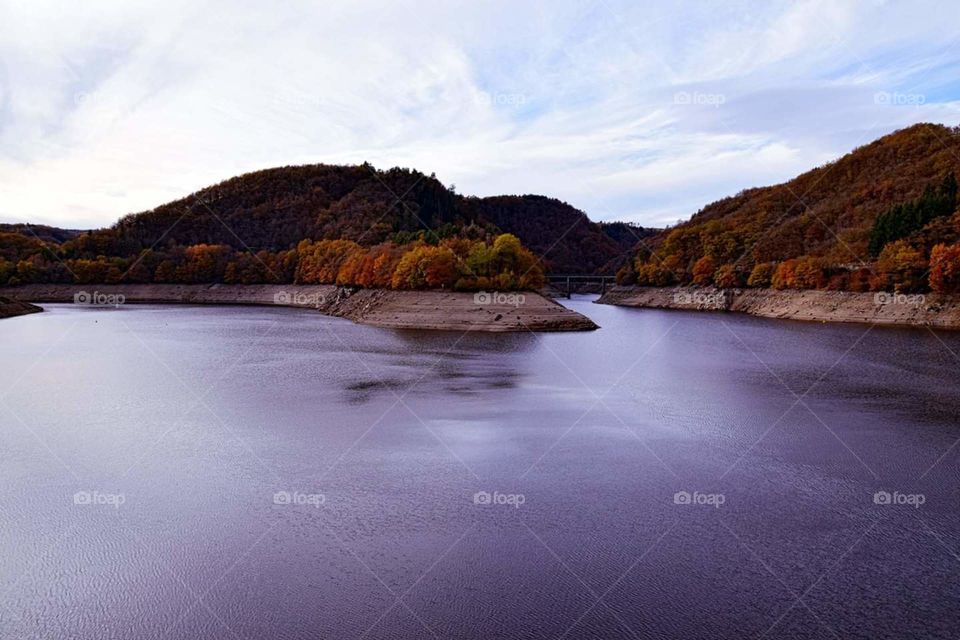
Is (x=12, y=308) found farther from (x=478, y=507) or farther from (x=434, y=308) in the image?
(x=478, y=507)

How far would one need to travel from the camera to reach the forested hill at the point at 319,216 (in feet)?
425

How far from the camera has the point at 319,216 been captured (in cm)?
14350

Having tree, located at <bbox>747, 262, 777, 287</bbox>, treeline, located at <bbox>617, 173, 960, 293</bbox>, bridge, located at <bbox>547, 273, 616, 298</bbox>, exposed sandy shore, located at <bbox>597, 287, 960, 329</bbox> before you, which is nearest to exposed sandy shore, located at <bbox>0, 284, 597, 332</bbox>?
exposed sandy shore, located at <bbox>597, 287, 960, 329</bbox>

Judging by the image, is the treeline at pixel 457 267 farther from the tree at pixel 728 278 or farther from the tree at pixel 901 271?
the tree at pixel 728 278

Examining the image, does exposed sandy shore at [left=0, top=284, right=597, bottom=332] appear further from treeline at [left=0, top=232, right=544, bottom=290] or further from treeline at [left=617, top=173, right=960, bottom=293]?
treeline at [left=617, top=173, right=960, bottom=293]

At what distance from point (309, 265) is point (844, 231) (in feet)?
248

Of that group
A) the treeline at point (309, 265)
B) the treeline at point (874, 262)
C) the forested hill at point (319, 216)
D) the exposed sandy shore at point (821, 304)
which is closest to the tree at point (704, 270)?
the treeline at point (874, 262)

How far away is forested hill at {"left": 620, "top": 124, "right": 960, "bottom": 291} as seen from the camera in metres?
66.8

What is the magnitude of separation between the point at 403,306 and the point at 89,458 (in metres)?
47.0

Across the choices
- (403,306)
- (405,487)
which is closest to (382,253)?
(403,306)

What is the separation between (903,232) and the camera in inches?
2832

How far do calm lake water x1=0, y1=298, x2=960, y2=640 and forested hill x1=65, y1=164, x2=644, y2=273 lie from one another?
88.2m

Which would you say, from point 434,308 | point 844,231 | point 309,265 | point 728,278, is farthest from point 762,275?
point 309,265

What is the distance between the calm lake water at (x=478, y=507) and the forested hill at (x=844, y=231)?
138 ft
